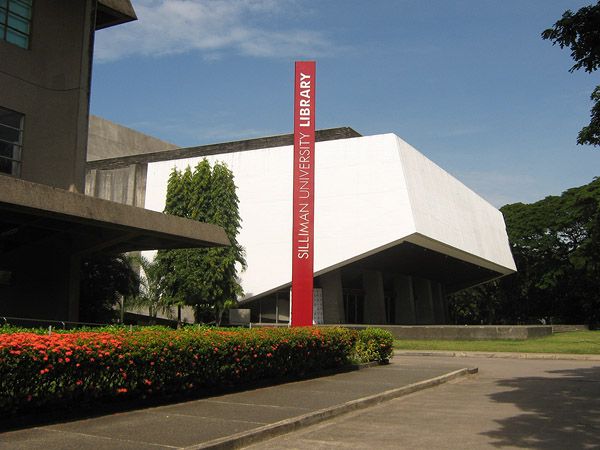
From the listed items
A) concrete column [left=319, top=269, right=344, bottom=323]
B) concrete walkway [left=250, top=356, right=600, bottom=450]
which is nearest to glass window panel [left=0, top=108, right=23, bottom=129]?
concrete walkway [left=250, top=356, right=600, bottom=450]

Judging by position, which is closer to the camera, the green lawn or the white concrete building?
the green lawn

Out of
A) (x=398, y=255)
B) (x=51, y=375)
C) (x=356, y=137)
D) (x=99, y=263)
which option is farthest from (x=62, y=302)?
(x=398, y=255)

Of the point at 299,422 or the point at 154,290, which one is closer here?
the point at 299,422

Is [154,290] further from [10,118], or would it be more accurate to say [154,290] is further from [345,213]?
[10,118]

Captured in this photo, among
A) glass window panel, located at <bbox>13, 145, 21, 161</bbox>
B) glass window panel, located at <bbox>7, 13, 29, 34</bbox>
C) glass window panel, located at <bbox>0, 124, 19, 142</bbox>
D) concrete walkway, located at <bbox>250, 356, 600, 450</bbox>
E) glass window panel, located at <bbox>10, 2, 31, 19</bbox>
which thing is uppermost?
glass window panel, located at <bbox>10, 2, 31, 19</bbox>

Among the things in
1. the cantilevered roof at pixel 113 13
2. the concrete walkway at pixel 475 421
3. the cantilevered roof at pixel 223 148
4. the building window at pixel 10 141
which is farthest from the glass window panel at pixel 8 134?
the cantilevered roof at pixel 223 148

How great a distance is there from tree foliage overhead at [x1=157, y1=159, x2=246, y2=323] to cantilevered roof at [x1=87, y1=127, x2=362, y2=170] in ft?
14.6

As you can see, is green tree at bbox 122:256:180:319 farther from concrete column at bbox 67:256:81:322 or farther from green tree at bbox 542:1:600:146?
green tree at bbox 542:1:600:146

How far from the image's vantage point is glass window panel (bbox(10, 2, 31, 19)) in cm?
1723

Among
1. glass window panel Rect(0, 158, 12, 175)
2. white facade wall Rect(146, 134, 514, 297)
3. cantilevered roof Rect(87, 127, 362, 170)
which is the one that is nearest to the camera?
glass window panel Rect(0, 158, 12, 175)

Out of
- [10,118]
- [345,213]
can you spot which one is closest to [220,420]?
[10,118]

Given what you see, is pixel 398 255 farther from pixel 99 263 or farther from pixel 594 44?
pixel 594 44

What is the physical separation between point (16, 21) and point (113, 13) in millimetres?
3739

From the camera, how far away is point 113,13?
66.8 ft
